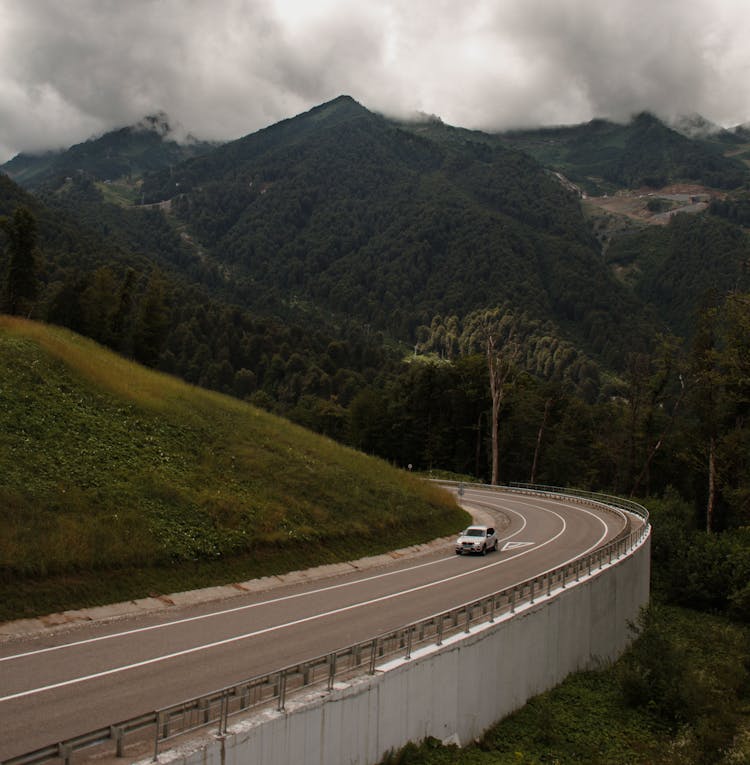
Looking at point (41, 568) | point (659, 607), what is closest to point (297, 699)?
point (41, 568)

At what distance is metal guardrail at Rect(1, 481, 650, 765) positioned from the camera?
30.0 feet

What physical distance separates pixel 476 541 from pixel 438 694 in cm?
1735

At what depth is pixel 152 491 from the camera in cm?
2405

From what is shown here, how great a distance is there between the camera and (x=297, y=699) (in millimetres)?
11625

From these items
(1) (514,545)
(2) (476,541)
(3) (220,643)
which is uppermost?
(3) (220,643)

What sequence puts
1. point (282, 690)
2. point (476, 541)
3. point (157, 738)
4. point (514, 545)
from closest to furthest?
point (157, 738), point (282, 690), point (476, 541), point (514, 545)

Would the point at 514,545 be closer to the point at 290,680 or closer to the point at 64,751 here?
the point at 290,680

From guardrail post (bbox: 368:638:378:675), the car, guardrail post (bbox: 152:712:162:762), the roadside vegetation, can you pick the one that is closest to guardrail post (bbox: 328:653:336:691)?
guardrail post (bbox: 368:638:378:675)

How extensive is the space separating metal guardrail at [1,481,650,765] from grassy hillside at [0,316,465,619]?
8.23 meters

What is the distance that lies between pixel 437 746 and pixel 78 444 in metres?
17.0

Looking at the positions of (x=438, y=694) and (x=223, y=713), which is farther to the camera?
(x=438, y=694)

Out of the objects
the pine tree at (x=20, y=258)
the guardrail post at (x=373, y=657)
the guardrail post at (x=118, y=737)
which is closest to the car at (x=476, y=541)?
the guardrail post at (x=373, y=657)

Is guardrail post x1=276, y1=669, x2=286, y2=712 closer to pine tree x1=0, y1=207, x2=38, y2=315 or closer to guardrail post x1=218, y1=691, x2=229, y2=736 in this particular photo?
guardrail post x1=218, y1=691, x2=229, y2=736

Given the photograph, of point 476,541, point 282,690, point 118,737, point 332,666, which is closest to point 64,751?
point 118,737
